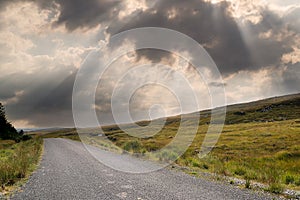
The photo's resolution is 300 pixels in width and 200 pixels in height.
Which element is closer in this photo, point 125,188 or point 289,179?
point 125,188

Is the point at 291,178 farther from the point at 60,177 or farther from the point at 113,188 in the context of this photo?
the point at 60,177

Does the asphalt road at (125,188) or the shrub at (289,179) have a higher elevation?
the asphalt road at (125,188)

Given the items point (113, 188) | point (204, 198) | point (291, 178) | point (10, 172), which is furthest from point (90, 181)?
point (291, 178)

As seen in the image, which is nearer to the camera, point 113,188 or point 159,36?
point 113,188

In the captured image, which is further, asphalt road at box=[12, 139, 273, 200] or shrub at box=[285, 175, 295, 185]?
shrub at box=[285, 175, 295, 185]

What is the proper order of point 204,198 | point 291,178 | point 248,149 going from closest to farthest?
point 204,198 < point 291,178 < point 248,149

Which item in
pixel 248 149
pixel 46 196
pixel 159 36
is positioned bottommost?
pixel 248 149

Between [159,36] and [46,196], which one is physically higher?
[159,36]

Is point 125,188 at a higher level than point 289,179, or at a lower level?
higher

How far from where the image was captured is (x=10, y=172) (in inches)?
543

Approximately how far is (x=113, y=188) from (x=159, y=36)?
36485 millimetres

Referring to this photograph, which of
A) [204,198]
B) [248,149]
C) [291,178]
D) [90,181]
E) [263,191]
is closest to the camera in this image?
[204,198]

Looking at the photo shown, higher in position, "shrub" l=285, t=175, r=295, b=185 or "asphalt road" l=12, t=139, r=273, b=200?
"asphalt road" l=12, t=139, r=273, b=200

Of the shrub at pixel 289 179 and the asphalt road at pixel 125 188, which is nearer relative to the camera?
the asphalt road at pixel 125 188
